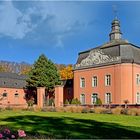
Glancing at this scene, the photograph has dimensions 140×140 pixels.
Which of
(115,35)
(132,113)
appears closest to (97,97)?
(115,35)

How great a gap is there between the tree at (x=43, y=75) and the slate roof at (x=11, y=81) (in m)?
4.04

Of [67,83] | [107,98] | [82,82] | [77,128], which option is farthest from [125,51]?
[77,128]

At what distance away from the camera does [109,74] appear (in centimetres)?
4797

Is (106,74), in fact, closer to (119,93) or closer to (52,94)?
(119,93)

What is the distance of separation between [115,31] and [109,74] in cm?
1058

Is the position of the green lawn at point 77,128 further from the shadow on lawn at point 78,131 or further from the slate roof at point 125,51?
the slate roof at point 125,51

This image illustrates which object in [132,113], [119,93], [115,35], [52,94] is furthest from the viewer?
[52,94]

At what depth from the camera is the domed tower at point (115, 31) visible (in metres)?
55.1

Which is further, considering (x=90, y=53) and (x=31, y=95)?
(x=31, y=95)

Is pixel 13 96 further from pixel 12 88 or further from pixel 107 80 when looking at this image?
pixel 107 80

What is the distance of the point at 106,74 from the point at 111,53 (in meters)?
3.25

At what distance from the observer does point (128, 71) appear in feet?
152

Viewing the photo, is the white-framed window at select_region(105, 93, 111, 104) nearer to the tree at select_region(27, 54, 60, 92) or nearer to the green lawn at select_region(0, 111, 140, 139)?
the tree at select_region(27, 54, 60, 92)

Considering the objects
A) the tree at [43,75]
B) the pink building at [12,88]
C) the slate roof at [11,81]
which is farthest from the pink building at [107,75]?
the tree at [43,75]
